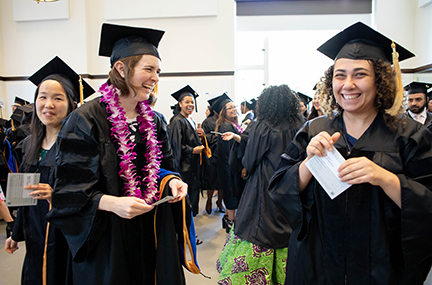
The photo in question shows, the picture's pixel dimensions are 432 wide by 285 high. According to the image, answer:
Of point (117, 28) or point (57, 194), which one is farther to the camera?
point (117, 28)

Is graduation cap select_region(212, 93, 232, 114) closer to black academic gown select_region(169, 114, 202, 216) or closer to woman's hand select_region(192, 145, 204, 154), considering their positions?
black academic gown select_region(169, 114, 202, 216)

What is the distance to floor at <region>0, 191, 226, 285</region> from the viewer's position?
2.99 metres

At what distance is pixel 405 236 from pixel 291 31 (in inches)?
329

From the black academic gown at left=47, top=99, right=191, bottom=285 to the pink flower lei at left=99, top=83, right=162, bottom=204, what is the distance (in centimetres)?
4

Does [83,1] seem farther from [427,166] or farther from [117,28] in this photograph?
[427,166]

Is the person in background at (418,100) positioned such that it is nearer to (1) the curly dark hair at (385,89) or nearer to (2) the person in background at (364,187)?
(2) the person in background at (364,187)

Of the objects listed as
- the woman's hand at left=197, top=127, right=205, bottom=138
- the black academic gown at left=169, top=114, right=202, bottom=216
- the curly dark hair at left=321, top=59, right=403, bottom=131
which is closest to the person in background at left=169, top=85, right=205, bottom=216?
the black academic gown at left=169, top=114, right=202, bottom=216

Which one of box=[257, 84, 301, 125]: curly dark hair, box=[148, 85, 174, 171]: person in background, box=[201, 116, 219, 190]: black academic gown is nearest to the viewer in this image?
box=[148, 85, 174, 171]: person in background

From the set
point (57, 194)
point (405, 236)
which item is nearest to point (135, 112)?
point (57, 194)

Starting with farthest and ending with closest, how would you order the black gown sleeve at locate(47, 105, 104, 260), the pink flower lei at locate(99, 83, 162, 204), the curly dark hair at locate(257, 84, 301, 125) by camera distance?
the curly dark hair at locate(257, 84, 301, 125), the pink flower lei at locate(99, 83, 162, 204), the black gown sleeve at locate(47, 105, 104, 260)

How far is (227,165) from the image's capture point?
4.48 m

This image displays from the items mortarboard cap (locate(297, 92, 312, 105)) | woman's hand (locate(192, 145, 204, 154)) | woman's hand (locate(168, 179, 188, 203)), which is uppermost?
mortarboard cap (locate(297, 92, 312, 105))

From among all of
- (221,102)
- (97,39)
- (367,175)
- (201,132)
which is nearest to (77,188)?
(367,175)

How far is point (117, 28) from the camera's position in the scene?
153 cm
